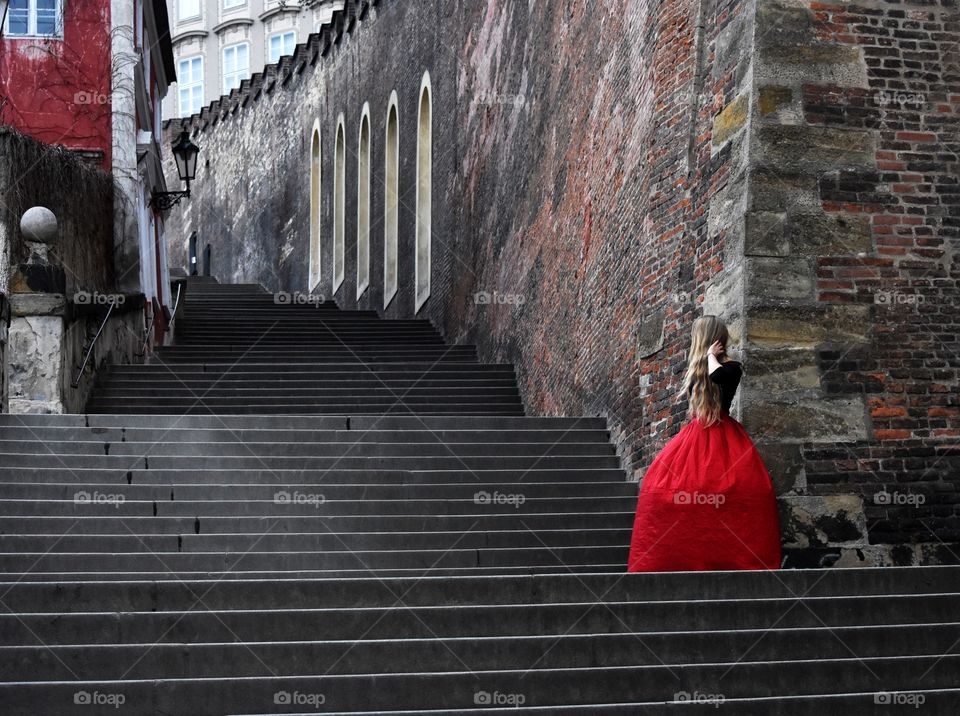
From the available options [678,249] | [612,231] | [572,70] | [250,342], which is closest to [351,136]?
[250,342]

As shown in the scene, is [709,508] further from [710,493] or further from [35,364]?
[35,364]

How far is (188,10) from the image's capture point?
4978 centimetres

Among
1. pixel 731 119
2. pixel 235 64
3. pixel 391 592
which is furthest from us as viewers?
pixel 235 64

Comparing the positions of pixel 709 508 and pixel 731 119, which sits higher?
pixel 731 119

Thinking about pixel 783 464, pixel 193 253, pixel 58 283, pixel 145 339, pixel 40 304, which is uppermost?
pixel 783 464

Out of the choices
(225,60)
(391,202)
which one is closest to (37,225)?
(391,202)

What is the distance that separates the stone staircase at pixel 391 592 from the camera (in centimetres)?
529

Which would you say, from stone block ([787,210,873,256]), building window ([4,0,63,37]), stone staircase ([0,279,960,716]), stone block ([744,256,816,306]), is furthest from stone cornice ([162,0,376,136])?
stone block ([744,256,816,306])

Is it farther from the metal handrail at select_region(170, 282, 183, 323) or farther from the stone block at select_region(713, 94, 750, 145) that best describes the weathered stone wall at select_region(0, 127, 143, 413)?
the stone block at select_region(713, 94, 750, 145)

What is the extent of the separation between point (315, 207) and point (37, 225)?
19905 millimetres

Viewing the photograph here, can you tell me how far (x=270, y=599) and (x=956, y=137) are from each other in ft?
15.7

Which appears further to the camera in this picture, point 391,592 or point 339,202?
point 339,202

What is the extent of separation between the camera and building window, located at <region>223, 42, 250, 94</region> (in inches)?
1899

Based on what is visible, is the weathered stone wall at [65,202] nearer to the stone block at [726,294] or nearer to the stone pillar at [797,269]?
the stone block at [726,294]
